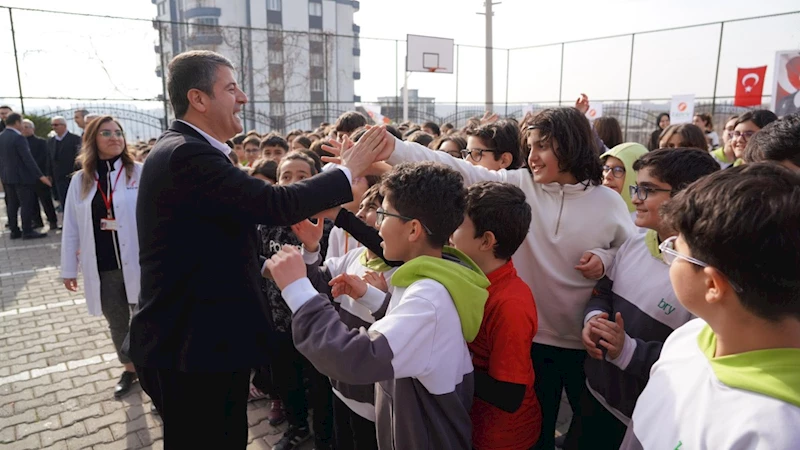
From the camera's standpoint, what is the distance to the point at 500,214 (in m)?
1.93

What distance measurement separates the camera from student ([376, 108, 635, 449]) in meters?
2.23

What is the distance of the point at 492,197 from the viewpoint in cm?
195

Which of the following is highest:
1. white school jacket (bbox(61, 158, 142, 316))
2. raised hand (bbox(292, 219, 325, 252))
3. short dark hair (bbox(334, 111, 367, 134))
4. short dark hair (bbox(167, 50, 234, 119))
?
short dark hair (bbox(167, 50, 234, 119))

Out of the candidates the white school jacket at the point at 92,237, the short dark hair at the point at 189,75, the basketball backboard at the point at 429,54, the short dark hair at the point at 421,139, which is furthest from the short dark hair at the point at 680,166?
the basketball backboard at the point at 429,54

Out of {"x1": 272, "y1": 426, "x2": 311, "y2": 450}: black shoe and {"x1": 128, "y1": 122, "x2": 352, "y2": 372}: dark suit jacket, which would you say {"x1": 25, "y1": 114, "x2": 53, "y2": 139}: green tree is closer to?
{"x1": 272, "y1": 426, "x2": 311, "y2": 450}: black shoe

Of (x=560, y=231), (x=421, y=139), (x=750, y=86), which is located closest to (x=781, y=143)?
(x=560, y=231)

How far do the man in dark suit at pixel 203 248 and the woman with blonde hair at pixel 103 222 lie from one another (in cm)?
186

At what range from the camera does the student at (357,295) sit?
2.09m

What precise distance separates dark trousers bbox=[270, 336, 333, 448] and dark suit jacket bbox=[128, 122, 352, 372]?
0.94 metres

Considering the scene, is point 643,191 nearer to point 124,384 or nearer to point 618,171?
point 618,171

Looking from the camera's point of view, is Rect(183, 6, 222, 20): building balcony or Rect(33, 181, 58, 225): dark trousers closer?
Rect(33, 181, 58, 225): dark trousers

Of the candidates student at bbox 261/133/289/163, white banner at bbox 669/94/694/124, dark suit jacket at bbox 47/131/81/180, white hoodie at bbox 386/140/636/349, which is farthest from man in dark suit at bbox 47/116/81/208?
white banner at bbox 669/94/694/124

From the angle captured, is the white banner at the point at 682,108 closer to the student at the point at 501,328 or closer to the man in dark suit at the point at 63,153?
the student at the point at 501,328

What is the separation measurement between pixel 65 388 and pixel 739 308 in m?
4.39
